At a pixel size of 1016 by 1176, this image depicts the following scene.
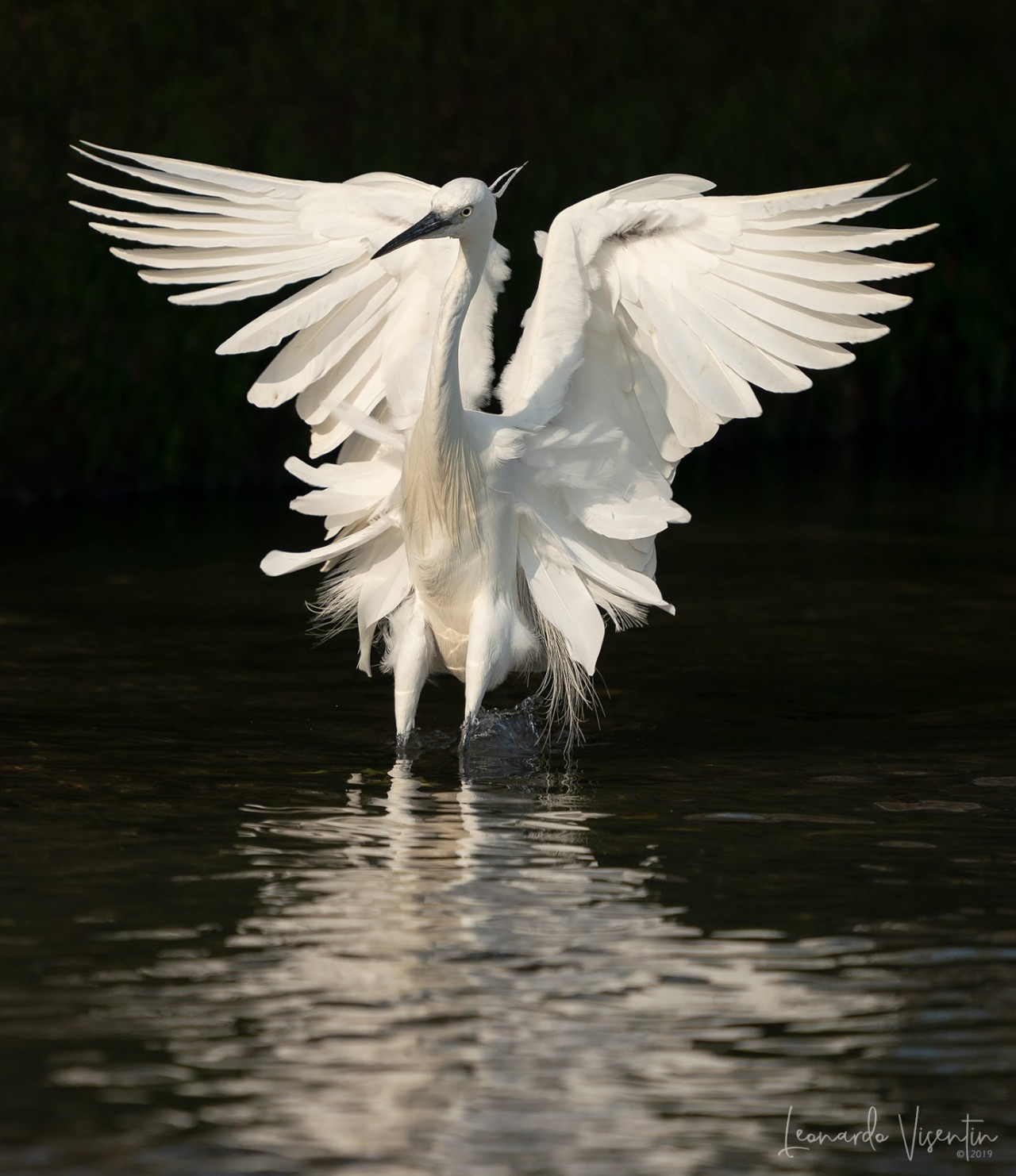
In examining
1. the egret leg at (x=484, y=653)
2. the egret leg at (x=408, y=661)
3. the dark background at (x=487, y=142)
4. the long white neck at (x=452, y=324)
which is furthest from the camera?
the dark background at (x=487, y=142)

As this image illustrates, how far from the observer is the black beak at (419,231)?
5.89 meters

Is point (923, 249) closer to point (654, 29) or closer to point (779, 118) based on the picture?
point (779, 118)

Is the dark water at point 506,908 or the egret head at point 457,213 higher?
the egret head at point 457,213

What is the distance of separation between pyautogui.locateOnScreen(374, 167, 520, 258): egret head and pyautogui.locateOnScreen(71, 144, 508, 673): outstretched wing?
0.48 meters

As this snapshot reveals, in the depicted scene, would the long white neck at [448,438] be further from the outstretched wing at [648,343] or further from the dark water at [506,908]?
the dark water at [506,908]

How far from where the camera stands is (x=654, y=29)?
49.4ft

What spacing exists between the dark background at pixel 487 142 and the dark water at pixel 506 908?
3686 mm

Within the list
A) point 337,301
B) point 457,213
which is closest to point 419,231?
point 457,213

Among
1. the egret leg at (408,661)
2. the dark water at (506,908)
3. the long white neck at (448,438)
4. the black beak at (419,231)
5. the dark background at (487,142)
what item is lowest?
the dark water at (506,908)

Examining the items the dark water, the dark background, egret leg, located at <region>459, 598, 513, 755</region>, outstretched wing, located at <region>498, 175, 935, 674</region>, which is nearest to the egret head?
outstretched wing, located at <region>498, 175, 935, 674</region>

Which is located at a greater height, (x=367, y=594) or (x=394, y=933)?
(x=367, y=594)

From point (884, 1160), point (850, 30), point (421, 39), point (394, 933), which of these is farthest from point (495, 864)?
point (850, 30)

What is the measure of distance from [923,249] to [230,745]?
10.7 m

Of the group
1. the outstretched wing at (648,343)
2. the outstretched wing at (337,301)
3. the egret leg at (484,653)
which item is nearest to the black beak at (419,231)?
the outstretched wing at (648,343)
